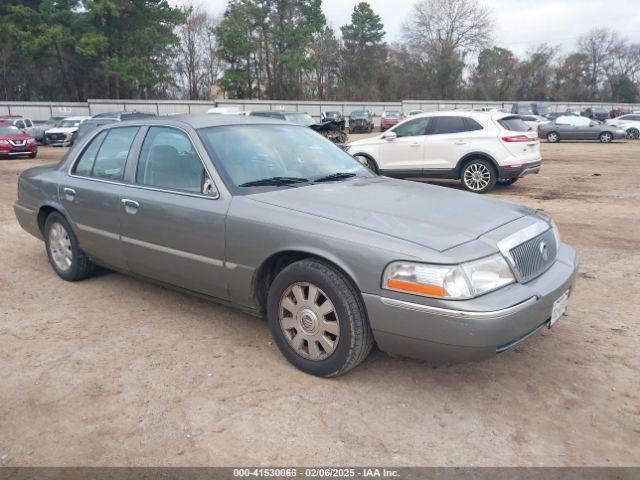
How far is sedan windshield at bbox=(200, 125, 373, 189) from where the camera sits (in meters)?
3.79

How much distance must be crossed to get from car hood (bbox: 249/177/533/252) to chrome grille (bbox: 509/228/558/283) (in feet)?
0.67

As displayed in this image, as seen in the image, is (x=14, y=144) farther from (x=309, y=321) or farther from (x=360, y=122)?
(x=360, y=122)

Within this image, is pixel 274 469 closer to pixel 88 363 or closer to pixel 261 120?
pixel 88 363

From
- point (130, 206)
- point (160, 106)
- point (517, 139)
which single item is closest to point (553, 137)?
point (517, 139)

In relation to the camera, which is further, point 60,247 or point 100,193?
point 60,247

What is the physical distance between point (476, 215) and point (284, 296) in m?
1.33

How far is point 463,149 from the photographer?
10836 mm

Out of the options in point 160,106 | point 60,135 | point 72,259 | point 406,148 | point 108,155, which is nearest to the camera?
point 108,155

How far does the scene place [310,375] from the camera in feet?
11.0

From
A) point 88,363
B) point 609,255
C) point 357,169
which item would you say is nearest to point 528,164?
point 609,255

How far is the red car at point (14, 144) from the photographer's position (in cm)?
1973

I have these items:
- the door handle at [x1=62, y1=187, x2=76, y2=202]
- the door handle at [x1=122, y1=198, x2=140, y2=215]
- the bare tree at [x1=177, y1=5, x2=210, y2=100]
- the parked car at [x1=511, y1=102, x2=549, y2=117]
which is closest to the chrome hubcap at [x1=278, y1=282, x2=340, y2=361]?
the door handle at [x1=122, y1=198, x2=140, y2=215]

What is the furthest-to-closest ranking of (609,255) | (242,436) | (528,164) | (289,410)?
(528,164), (609,255), (289,410), (242,436)

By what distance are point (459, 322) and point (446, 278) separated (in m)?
0.24
